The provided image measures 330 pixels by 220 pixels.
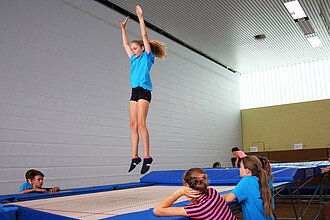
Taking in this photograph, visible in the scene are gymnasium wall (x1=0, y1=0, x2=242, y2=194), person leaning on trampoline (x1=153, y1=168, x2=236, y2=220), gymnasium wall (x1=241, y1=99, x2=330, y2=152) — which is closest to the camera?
person leaning on trampoline (x1=153, y1=168, x2=236, y2=220)

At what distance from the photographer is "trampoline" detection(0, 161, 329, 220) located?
1.66 metres

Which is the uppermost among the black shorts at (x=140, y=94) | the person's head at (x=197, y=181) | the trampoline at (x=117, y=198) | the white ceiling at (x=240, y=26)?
the white ceiling at (x=240, y=26)

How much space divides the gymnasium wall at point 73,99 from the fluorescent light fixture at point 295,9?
9.72 feet

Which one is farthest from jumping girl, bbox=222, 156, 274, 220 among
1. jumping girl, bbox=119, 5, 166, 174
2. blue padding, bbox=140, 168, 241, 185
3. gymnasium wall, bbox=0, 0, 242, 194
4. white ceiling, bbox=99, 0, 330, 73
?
white ceiling, bbox=99, 0, 330, 73

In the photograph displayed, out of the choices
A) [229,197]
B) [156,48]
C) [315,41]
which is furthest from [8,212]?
[315,41]

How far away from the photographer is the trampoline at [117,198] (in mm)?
1663

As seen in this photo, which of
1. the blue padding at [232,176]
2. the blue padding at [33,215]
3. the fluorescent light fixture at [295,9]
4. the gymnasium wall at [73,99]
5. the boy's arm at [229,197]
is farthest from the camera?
the fluorescent light fixture at [295,9]

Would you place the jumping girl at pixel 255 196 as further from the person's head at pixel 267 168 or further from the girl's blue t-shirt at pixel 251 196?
the person's head at pixel 267 168

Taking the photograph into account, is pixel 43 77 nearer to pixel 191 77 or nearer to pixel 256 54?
pixel 191 77

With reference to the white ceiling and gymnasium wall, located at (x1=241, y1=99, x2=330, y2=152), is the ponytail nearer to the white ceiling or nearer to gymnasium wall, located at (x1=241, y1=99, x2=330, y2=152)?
the white ceiling

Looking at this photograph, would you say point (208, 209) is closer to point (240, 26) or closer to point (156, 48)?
point (156, 48)

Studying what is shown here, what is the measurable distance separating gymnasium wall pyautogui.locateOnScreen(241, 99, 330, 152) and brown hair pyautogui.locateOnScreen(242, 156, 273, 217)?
8620mm

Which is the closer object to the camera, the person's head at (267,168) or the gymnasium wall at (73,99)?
the person's head at (267,168)

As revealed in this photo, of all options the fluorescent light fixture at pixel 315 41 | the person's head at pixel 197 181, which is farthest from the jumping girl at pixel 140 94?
the fluorescent light fixture at pixel 315 41
